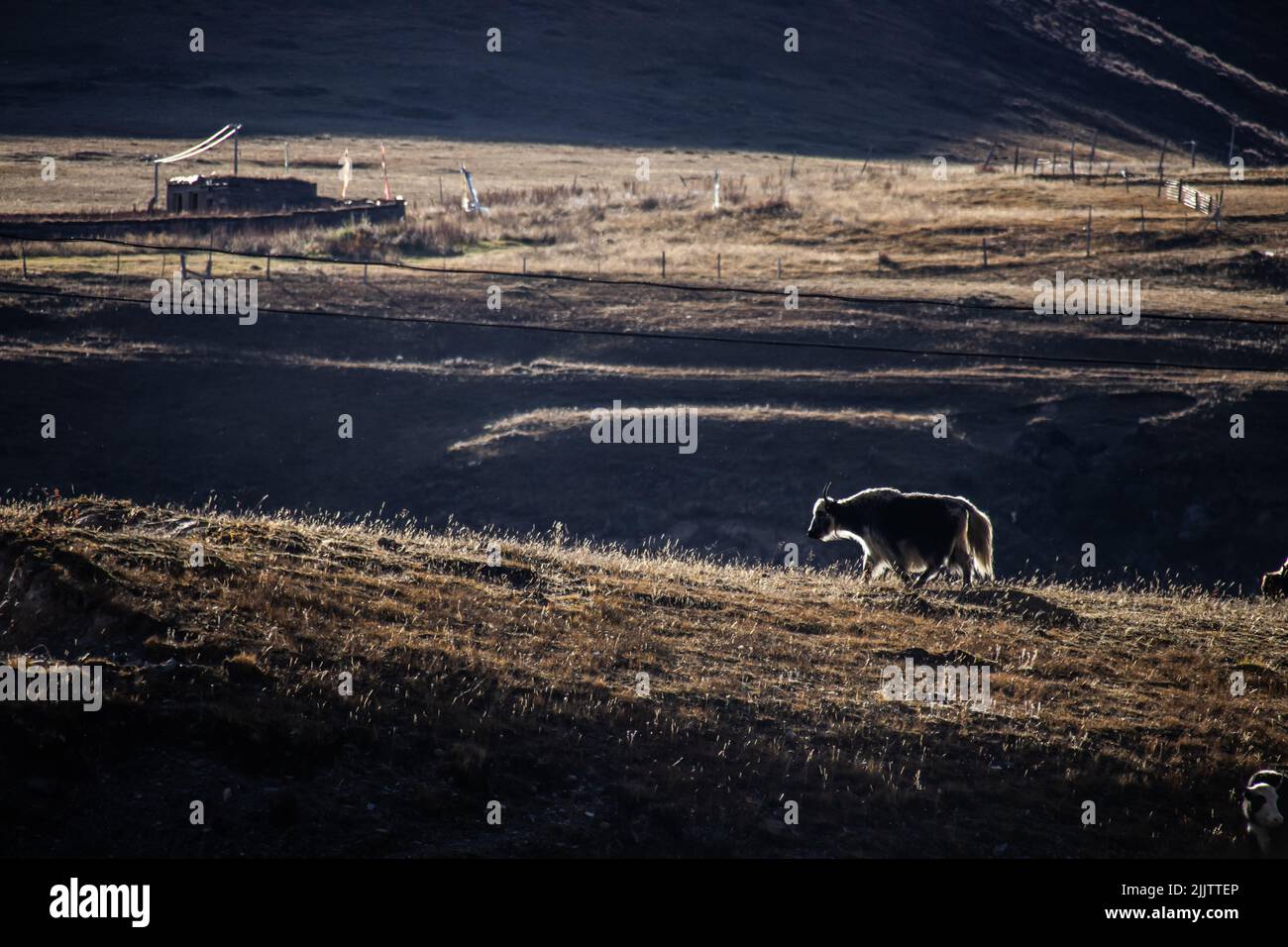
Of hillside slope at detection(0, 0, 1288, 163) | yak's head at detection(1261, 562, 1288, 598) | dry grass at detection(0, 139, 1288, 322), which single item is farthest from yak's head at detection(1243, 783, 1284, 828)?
hillside slope at detection(0, 0, 1288, 163)

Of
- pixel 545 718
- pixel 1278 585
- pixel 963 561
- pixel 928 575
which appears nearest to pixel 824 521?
pixel 928 575

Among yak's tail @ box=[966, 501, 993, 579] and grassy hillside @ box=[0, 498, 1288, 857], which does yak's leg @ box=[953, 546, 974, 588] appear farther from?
grassy hillside @ box=[0, 498, 1288, 857]

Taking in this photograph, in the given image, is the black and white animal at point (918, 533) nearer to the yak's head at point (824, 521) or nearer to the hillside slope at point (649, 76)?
the yak's head at point (824, 521)

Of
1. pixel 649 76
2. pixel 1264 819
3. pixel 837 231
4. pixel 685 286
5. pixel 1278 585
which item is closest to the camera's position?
pixel 1264 819

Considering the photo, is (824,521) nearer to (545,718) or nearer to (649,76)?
(545,718)

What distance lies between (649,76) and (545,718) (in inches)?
4417

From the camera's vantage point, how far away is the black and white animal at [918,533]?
1777cm

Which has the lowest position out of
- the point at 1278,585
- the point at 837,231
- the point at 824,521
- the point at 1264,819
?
the point at 1264,819

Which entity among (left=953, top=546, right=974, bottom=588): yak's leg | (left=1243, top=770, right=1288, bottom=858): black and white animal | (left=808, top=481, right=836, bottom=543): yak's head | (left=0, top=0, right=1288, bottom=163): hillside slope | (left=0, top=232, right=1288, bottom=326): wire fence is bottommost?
(left=1243, top=770, right=1288, bottom=858): black and white animal

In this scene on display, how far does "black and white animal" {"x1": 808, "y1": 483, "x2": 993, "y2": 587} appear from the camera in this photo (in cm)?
1777

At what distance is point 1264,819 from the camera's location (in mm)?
9727

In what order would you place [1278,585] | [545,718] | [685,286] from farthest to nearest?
1. [685,286]
2. [1278,585]
3. [545,718]
